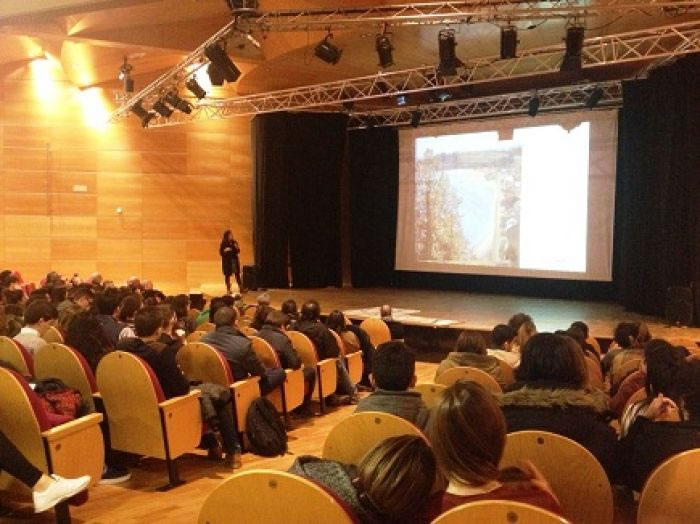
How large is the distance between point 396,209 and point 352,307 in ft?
13.8

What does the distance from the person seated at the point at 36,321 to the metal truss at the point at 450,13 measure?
361 cm

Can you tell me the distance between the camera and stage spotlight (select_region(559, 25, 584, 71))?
730 centimetres

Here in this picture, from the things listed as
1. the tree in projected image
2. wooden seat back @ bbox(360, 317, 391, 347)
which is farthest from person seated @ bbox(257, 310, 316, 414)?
the tree in projected image

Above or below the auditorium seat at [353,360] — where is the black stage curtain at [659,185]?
above

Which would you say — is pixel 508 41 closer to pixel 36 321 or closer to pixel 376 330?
pixel 376 330

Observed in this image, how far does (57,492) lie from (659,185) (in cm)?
929

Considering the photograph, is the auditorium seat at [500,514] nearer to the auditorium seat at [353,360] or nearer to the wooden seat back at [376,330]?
the auditorium seat at [353,360]

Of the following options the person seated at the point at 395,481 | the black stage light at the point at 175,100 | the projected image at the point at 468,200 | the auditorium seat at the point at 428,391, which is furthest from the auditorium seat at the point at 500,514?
the projected image at the point at 468,200

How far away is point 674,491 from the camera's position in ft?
7.58

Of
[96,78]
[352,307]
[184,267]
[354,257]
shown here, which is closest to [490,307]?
[352,307]

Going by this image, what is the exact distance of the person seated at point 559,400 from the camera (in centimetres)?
276

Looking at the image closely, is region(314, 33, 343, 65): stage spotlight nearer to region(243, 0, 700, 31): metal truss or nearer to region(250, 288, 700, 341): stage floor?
region(243, 0, 700, 31): metal truss

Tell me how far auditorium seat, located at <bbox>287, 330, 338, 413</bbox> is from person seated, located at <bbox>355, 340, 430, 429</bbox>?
8.91 ft

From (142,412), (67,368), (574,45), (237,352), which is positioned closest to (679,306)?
(574,45)
